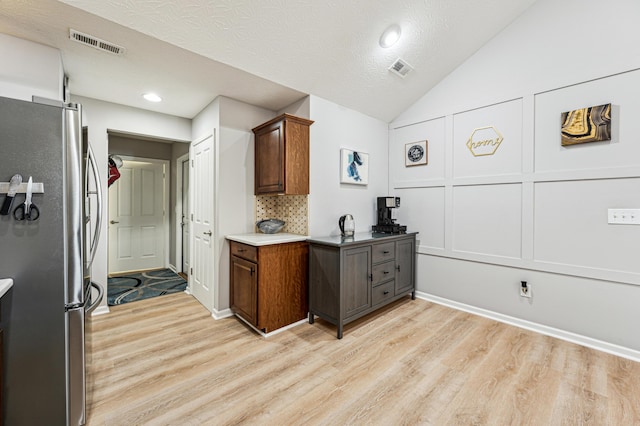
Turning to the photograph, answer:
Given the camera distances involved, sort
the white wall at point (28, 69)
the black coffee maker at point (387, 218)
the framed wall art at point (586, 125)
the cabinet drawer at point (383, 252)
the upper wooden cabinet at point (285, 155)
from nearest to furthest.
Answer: the white wall at point (28, 69) → the framed wall art at point (586, 125) → the upper wooden cabinet at point (285, 155) → the cabinet drawer at point (383, 252) → the black coffee maker at point (387, 218)

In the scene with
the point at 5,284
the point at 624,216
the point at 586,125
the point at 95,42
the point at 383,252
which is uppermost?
the point at 95,42

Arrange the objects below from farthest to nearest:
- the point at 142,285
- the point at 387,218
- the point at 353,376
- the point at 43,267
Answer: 1. the point at 142,285
2. the point at 387,218
3. the point at 353,376
4. the point at 43,267

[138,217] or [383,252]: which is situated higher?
[138,217]

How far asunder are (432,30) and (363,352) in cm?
304

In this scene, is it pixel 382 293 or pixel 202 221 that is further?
pixel 202 221

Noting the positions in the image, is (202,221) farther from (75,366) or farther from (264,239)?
(75,366)

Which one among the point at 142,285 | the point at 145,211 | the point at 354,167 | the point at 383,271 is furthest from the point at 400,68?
the point at 145,211

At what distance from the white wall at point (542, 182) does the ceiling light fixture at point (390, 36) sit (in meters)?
1.09

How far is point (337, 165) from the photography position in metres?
3.21

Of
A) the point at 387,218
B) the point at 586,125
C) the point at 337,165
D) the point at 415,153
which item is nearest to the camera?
the point at 586,125

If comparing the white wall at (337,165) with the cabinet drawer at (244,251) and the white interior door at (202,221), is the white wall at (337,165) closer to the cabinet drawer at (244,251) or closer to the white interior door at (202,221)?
the cabinet drawer at (244,251)

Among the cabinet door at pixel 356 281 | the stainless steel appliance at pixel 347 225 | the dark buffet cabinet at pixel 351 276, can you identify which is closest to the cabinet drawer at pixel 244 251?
the dark buffet cabinet at pixel 351 276

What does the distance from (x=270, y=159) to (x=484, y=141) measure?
2.36m

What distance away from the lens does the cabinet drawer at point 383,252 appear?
9.34 feet
